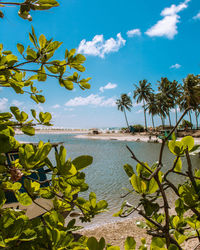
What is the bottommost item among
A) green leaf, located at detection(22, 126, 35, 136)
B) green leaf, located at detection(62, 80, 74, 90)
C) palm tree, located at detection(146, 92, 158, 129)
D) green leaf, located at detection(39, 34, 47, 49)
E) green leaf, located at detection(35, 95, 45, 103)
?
green leaf, located at detection(22, 126, 35, 136)

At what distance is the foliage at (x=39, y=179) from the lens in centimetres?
51

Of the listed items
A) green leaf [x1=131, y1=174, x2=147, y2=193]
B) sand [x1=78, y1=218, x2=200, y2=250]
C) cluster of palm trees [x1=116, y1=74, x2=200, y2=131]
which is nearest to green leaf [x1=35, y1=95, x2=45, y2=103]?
green leaf [x1=131, y1=174, x2=147, y2=193]

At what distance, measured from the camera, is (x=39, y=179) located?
57cm

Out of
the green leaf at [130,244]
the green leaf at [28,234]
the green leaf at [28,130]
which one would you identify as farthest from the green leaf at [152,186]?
the green leaf at [28,130]

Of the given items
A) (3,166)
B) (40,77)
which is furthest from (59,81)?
(3,166)

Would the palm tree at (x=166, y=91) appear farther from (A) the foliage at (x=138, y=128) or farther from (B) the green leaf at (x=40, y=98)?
(B) the green leaf at (x=40, y=98)

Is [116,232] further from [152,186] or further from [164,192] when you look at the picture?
[164,192]

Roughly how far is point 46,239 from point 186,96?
4230 cm

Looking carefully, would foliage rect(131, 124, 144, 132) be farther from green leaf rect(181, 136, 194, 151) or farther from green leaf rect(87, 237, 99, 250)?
green leaf rect(87, 237, 99, 250)

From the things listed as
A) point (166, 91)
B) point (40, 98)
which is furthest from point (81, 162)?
point (166, 91)

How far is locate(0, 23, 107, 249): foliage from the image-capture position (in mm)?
512

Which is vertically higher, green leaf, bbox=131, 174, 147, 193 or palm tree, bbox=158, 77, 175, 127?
palm tree, bbox=158, 77, 175, 127

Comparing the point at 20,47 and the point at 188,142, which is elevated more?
the point at 20,47

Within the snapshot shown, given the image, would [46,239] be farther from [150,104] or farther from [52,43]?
[150,104]
